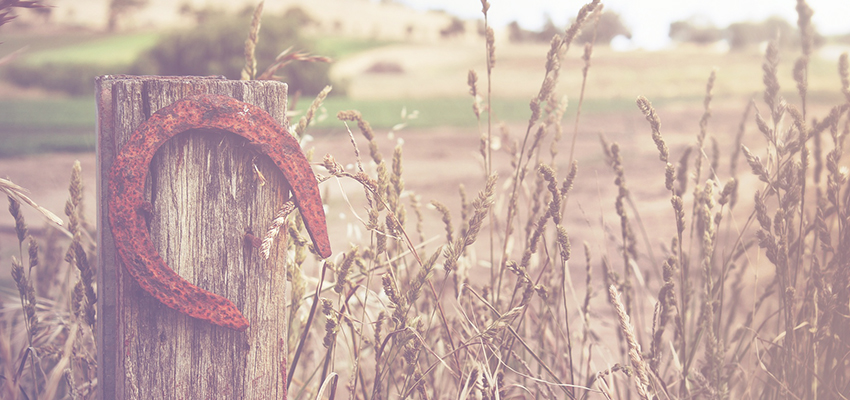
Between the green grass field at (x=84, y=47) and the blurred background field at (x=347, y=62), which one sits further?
the green grass field at (x=84, y=47)

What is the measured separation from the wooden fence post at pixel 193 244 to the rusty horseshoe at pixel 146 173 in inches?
1.5

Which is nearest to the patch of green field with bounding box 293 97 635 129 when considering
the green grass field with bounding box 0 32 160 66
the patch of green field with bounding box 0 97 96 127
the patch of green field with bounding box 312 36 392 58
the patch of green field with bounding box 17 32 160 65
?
the patch of green field with bounding box 0 97 96 127

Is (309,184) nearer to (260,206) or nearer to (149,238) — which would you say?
(260,206)

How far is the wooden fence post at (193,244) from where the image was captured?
1.14m

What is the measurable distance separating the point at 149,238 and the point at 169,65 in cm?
2509

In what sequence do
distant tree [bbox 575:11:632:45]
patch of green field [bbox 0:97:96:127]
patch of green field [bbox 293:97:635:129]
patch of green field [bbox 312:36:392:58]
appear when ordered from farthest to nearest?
1. patch of green field [bbox 312:36:392:58]
2. patch of green field [bbox 293:97:635:129]
3. patch of green field [bbox 0:97:96:127]
4. distant tree [bbox 575:11:632:45]

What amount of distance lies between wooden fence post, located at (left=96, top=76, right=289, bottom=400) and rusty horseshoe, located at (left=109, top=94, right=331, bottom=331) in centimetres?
4

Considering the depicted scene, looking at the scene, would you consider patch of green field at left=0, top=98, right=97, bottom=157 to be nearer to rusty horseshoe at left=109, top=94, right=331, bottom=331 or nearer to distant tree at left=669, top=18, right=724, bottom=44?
rusty horseshoe at left=109, top=94, right=331, bottom=331

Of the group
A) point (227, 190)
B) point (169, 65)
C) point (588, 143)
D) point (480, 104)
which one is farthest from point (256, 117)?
point (169, 65)

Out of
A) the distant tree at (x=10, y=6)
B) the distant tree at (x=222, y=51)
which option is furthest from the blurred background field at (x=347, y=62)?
the distant tree at (x=10, y=6)

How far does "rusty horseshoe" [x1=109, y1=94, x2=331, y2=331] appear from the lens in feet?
3.57

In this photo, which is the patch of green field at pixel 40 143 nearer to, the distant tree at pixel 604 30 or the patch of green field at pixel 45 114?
the patch of green field at pixel 45 114

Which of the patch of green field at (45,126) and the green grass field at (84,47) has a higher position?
the green grass field at (84,47)

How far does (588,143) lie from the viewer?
14.6 m
